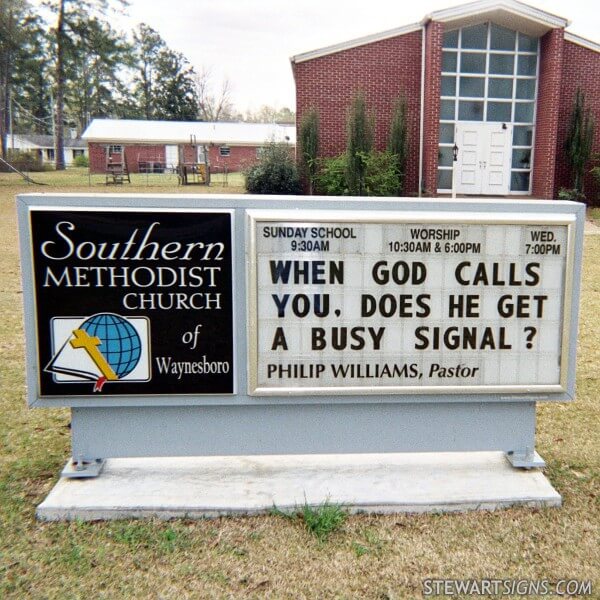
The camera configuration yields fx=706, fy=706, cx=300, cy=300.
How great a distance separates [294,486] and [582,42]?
21.9 m

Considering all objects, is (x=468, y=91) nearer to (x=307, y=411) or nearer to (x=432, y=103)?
(x=432, y=103)

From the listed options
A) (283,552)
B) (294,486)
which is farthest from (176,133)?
(283,552)

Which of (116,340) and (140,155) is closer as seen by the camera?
(116,340)

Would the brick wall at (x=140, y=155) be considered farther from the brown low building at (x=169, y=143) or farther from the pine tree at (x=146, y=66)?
the pine tree at (x=146, y=66)

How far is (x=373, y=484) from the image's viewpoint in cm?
377

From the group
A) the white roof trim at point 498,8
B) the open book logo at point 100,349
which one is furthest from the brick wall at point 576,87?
the open book logo at point 100,349

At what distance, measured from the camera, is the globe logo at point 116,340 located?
3.56 metres

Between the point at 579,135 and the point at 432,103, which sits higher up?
the point at 432,103

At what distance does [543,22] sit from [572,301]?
19.4 m

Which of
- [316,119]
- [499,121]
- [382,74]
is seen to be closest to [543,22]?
[499,121]

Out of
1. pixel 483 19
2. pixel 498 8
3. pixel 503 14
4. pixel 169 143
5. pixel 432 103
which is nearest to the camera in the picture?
pixel 498 8

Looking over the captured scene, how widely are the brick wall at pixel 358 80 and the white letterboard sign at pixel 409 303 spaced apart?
1854cm

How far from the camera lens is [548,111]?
21375 millimetres

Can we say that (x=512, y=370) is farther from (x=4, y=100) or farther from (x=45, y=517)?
(x=4, y=100)
